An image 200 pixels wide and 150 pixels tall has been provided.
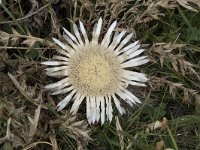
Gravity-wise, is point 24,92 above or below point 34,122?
above

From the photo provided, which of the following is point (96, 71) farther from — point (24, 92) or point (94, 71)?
point (24, 92)

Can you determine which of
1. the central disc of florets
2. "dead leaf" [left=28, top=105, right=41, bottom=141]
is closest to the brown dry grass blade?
"dead leaf" [left=28, top=105, right=41, bottom=141]

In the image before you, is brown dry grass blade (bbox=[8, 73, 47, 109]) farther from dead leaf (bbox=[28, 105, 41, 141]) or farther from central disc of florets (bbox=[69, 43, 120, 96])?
central disc of florets (bbox=[69, 43, 120, 96])

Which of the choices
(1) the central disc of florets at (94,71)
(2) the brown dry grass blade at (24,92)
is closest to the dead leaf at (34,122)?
(2) the brown dry grass blade at (24,92)

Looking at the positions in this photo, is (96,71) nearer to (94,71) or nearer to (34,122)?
(94,71)

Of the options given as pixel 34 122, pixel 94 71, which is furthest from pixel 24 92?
pixel 94 71

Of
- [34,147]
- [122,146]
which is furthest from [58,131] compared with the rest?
[122,146]

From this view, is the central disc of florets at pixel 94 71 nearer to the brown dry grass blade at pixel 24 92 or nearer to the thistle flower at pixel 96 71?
the thistle flower at pixel 96 71

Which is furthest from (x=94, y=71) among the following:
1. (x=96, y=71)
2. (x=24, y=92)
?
(x=24, y=92)

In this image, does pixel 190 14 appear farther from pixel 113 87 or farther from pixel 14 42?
pixel 14 42
